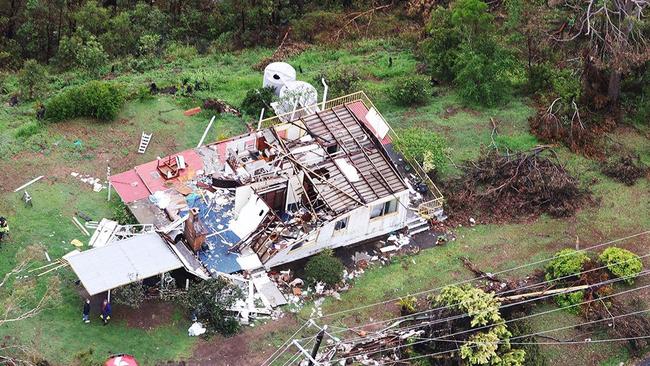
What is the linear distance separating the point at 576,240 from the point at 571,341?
15.9 ft

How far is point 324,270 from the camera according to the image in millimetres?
31531

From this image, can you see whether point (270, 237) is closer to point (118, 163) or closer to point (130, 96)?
point (118, 163)

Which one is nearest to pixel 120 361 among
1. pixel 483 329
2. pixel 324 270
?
pixel 324 270

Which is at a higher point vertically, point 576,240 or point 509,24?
point 509,24

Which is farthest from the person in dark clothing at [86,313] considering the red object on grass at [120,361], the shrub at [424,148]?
the shrub at [424,148]

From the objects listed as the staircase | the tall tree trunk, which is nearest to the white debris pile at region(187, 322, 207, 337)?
the staircase

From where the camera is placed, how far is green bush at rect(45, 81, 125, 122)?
A: 1495 inches

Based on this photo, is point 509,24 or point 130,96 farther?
point 509,24

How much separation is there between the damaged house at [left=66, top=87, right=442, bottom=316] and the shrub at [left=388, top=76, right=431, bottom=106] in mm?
4765

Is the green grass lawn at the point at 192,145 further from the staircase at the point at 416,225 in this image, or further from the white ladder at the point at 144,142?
the staircase at the point at 416,225

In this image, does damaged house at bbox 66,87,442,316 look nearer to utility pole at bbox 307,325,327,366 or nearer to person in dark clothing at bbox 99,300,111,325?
person in dark clothing at bbox 99,300,111,325

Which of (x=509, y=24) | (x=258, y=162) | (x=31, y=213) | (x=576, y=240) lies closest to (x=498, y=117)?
(x=509, y=24)

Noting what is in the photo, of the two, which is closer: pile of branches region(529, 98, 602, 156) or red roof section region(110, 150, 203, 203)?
red roof section region(110, 150, 203, 203)

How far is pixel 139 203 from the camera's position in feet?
112
